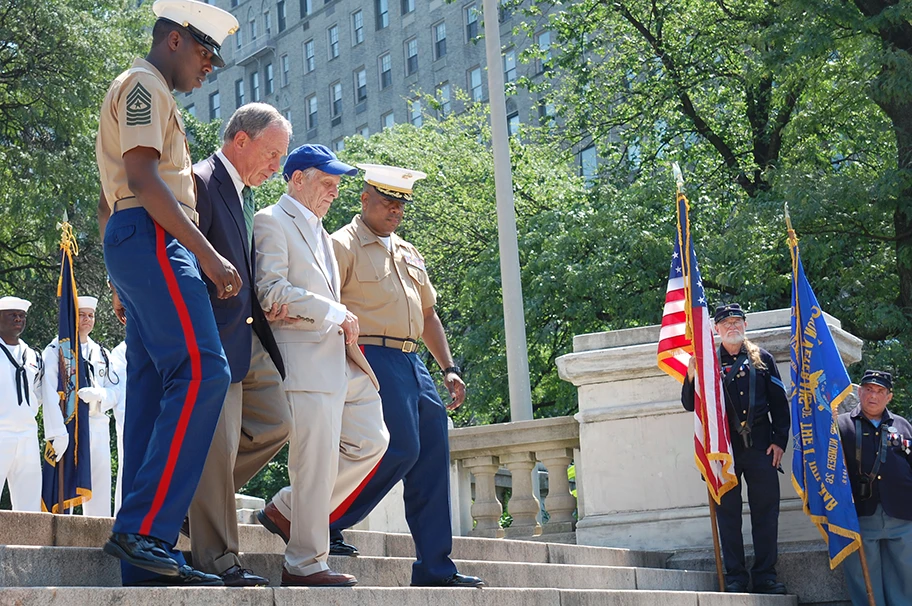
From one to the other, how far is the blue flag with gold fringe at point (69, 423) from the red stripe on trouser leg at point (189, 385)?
21.1 feet

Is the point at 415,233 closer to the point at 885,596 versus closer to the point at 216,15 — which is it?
the point at 885,596

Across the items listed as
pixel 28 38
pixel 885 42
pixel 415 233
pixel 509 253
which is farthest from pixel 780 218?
pixel 28 38

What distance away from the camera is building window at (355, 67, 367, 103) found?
64.5 meters

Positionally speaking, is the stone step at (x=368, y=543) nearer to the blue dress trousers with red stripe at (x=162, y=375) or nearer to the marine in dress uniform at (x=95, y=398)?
the blue dress trousers with red stripe at (x=162, y=375)

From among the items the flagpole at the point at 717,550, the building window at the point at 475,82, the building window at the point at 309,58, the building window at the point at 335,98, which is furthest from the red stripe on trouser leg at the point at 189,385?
the building window at the point at 309,58

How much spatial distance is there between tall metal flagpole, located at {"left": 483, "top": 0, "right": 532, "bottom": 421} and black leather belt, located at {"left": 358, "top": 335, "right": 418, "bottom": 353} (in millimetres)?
7304

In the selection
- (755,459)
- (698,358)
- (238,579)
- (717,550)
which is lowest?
(717,550)

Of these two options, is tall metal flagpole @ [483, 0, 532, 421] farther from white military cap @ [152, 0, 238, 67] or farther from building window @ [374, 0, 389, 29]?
building window @ [374, 0, 389, 29]

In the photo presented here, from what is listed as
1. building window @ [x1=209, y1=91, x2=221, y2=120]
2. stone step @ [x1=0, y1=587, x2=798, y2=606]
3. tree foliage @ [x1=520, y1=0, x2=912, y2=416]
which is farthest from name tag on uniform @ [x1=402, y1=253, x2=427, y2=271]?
building window @ [x1=209, y1=91, x2=221, y2=120]

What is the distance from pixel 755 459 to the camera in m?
9.12

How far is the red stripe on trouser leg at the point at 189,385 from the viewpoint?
431 centimetres

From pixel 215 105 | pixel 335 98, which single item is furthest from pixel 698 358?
pixel 215 105

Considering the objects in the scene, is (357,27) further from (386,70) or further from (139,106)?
(139,106)

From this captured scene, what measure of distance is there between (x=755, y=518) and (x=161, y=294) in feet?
18.8
